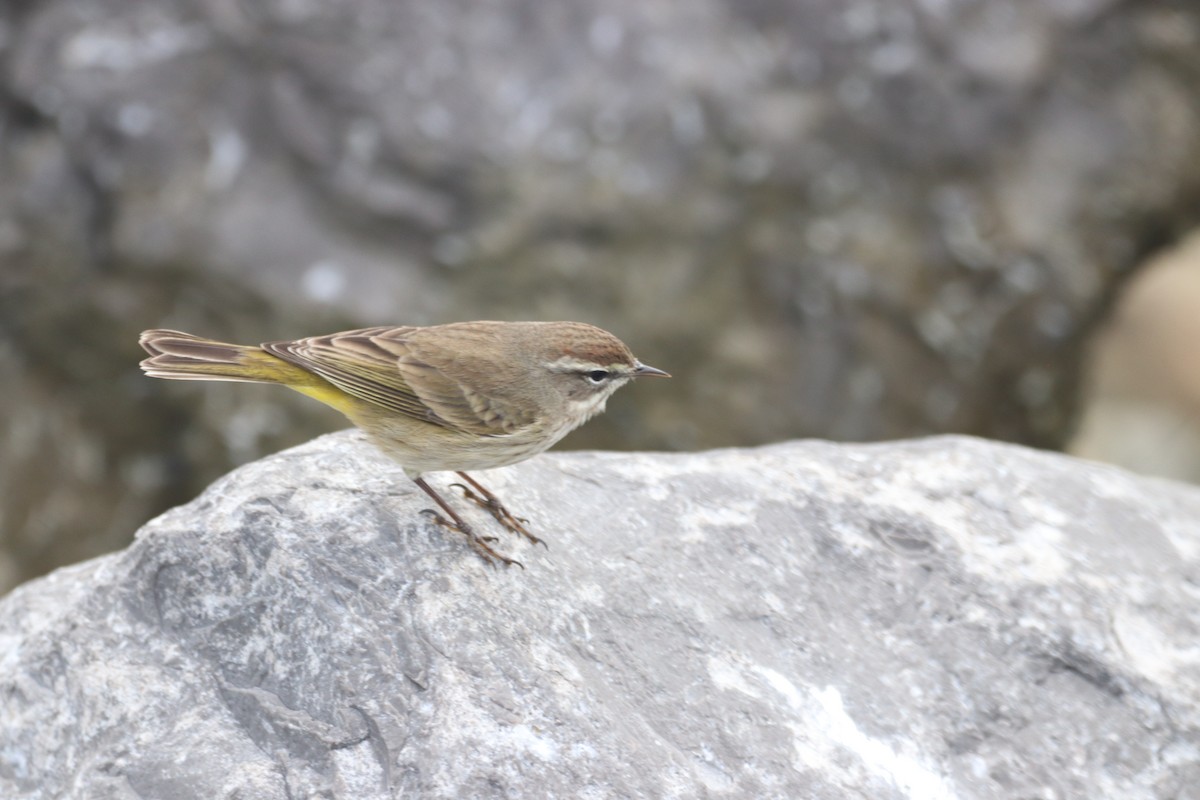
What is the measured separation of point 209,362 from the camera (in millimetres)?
4578

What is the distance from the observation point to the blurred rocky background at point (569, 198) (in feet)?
27.2

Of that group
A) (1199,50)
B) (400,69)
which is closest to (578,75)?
(400,69)

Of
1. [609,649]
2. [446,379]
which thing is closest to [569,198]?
[446,379]

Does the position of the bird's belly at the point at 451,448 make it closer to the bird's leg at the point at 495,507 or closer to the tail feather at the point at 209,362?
the bird's leg at the point at 495,507

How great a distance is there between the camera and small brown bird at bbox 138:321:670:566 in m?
4.48

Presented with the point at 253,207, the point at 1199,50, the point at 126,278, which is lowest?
the point at 126,278

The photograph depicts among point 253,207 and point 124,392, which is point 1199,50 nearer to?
point 253,207

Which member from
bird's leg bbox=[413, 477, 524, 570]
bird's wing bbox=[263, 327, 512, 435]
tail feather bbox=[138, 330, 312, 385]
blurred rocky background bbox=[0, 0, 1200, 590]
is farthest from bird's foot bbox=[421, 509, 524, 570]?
blurred rocky background bbox=[0, 0, 1200, 590]

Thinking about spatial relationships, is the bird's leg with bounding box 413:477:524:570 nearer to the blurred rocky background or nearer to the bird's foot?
the bird's foot

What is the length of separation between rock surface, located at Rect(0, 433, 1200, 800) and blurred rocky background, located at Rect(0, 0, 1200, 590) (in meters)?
3.53

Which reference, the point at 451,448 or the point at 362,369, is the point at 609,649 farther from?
the point at 362,369

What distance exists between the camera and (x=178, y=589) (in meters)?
4.11

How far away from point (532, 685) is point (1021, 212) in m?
6.64

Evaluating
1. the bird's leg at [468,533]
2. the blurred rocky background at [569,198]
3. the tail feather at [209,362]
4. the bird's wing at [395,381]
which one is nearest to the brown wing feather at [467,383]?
the bird's wing at [395,381]
